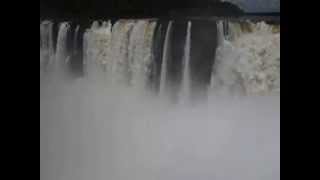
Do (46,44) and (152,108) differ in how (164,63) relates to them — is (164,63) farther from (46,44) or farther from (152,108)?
(46,44)

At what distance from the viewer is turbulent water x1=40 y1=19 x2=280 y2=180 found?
4.62ft

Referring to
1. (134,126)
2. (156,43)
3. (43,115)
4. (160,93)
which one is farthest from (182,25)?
(43,115)

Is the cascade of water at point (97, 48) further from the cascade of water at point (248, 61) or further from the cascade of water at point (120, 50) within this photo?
the cascade of water at point (248, 61)

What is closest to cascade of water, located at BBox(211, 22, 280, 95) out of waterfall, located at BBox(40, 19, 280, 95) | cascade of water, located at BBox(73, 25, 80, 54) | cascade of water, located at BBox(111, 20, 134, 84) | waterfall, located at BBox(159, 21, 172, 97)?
waterfall, located at BBox(40, 19, 280, 95)

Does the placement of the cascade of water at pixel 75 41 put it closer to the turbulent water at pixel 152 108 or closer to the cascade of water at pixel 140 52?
the turbulent water at pixel 152 108

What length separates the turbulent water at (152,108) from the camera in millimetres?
1408

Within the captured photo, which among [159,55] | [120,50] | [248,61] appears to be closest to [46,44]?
[120,50]

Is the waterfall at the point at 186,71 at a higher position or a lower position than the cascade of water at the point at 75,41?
lower

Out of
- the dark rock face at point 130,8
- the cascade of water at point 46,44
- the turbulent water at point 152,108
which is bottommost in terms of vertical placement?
the turbulent water at point 152,108

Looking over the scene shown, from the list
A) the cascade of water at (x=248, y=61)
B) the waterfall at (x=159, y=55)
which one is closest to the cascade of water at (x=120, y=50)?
the waterfall at (x=159, y=55)

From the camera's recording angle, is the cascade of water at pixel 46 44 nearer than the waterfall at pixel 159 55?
No

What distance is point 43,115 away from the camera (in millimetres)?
1531

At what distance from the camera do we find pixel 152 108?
145 cm
